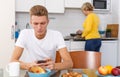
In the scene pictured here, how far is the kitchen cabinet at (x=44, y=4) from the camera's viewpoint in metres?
3.86

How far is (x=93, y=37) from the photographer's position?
3666 mm

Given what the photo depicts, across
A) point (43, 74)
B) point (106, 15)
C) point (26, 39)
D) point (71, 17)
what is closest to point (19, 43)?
point (26, 39)

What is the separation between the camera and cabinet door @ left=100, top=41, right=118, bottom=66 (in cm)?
393

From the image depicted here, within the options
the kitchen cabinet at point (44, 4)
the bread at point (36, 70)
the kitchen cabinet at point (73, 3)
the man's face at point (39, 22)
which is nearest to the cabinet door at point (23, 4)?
the kitchen cabinet at point (44, 4)

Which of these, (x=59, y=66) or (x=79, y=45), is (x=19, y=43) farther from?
(x=79, y=45)

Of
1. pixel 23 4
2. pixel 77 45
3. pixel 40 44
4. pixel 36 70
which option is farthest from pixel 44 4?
pixel 36 70

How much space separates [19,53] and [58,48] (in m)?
0.38

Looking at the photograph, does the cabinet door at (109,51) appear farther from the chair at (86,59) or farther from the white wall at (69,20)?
the chair at (86,59)

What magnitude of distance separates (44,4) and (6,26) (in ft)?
2.71

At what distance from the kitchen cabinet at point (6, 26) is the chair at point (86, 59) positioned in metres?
1.59

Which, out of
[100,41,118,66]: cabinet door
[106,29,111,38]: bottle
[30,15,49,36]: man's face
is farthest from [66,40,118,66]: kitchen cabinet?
[30,15,49,36]: man's face

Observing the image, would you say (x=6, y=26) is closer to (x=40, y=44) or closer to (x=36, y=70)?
(x=40, y=44)

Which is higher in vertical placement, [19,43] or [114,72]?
[19,43]

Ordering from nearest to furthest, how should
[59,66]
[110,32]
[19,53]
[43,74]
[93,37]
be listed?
[43,74], [59,66], [19,53], [93,37], [110,32]
